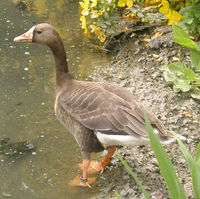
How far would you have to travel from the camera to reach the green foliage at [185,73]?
4305 millimetres

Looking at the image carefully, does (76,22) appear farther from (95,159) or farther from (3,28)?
(95,159)

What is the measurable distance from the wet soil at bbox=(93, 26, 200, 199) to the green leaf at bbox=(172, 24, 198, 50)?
0.56 meters

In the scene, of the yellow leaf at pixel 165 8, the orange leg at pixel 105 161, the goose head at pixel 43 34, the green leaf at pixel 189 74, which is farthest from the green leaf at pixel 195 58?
the goose head at pixel 43 34

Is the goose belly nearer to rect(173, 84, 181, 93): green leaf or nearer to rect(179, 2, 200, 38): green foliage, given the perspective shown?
rect(173, 84, 181, 93): green leaf

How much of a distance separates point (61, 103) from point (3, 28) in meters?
2.99

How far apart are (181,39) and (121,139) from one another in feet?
4.14

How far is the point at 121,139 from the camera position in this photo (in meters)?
3.58

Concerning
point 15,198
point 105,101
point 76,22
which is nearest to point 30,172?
point 15,198

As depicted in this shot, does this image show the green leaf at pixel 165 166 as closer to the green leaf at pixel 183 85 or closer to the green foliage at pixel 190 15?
the green leaf at pixel 183 85

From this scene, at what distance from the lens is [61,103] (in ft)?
13.4

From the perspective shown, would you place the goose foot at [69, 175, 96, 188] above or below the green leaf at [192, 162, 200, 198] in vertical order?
below

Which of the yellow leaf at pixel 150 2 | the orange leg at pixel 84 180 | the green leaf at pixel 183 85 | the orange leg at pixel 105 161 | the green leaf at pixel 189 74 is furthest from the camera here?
the yellow leaf at pixel 150 2

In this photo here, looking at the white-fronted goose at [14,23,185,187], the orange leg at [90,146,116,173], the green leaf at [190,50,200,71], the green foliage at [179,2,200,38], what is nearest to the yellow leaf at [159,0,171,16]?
the green foliage at [179,2,200,38]

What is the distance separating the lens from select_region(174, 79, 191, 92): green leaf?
14.9ft
